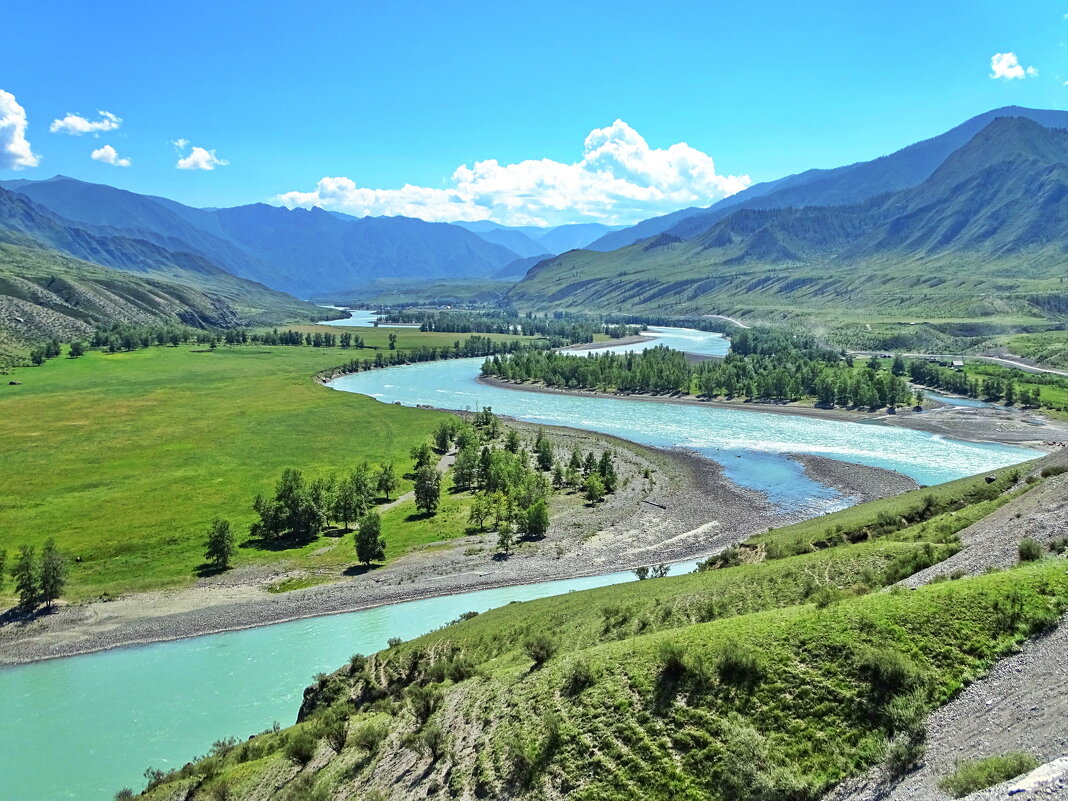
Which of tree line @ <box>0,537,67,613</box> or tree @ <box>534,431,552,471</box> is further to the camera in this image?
tree @ <box>534,431,552,471</box>

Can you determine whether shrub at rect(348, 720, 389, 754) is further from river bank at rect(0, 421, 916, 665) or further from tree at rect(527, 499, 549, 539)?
tree at rect(527, 499, 549, 539)

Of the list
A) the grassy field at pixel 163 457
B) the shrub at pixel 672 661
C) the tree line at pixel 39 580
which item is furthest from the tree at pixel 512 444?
the shrub at pixel 672 661

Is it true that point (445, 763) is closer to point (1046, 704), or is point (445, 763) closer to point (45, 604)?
point (1046, 704)

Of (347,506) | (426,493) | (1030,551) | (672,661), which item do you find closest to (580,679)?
(672,661)

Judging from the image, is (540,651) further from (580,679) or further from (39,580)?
(39,580)

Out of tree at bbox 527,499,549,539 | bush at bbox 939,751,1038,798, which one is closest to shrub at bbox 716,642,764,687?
bush at bbox 939,751,1038,798

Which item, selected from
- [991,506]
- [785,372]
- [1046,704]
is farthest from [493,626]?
[785,372]

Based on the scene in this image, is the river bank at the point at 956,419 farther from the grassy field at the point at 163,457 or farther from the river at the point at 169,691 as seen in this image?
the grassy field at the point at 163,457
